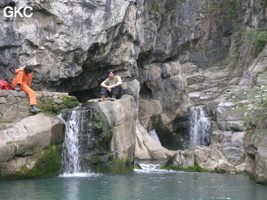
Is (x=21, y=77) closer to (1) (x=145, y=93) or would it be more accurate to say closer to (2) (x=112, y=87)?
(2) (x=112, y=87)

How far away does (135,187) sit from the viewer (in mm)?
11180

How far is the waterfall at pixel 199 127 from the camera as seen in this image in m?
25.6

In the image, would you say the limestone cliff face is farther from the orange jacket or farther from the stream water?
the stream water

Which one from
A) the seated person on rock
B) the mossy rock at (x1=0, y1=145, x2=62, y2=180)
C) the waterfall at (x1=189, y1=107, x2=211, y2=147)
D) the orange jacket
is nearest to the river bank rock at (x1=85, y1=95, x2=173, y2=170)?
the seated person on rock

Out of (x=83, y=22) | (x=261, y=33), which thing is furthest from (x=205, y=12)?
(x=83, y=22)

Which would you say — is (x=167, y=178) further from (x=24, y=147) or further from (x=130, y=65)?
(x=130, y=65)

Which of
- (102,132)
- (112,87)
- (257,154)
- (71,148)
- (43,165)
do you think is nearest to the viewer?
(257,154)

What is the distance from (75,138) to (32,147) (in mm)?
1864

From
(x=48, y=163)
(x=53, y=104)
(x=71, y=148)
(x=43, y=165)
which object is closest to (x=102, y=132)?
(x=71, y=148)

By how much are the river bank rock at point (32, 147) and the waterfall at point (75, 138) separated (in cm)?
36

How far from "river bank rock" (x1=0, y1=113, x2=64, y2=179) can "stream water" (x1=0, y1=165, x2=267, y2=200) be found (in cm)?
45

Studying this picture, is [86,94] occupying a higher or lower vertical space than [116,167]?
higher

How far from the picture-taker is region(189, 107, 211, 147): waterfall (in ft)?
84.0

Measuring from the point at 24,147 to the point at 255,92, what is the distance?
6960 mm
